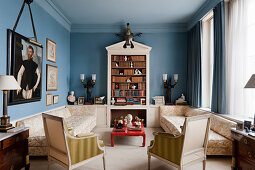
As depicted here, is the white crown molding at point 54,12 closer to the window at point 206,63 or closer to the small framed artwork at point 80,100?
the small framed artwork at point 80,100

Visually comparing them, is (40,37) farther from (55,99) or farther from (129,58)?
(129,58)

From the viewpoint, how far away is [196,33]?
4.62 metres

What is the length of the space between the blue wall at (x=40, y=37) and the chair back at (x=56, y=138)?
0.97m

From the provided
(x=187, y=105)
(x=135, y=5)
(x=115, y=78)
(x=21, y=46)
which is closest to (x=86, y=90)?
(x=115, y=78)

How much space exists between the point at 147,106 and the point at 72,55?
128 inches

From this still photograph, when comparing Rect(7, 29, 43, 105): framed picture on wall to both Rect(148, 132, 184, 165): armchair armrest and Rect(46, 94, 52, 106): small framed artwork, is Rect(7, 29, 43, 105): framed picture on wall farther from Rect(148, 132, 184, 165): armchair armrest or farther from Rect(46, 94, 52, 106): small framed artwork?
Rect(148, 132, 184, 165): armchair armrest

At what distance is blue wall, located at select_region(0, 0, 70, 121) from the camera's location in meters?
2.53

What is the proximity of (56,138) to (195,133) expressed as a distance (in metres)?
2.01

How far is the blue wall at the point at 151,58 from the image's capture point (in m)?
5.43

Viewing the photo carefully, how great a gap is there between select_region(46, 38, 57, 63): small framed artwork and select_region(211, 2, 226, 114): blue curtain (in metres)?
4.11

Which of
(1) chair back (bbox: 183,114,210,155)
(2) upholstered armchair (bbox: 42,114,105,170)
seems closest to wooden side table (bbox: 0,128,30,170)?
(2) upholstered armchair (bbox: 42,114,105,170)

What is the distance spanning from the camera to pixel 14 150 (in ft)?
6.93

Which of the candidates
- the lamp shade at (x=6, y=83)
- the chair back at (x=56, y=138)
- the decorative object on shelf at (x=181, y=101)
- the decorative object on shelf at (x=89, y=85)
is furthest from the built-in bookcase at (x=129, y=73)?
the lamp shade at (x=6, y=83)

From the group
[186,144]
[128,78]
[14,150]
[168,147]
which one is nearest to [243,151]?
[186,144]
